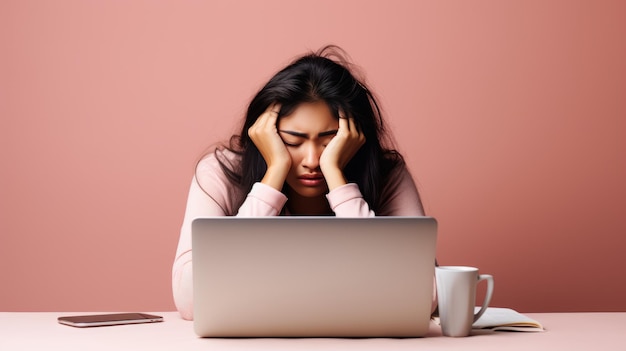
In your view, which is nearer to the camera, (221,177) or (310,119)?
(310,119)

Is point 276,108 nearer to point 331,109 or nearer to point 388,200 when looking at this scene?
point 331,109

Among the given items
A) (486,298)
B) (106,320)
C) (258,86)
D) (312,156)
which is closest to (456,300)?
(486,298)

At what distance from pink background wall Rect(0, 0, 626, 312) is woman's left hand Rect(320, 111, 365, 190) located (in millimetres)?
813

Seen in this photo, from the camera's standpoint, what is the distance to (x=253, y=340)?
1.16 meters

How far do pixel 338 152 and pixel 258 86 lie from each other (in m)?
0.93

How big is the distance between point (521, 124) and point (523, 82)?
156 millimetres

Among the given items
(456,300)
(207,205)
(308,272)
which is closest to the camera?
(308,272)

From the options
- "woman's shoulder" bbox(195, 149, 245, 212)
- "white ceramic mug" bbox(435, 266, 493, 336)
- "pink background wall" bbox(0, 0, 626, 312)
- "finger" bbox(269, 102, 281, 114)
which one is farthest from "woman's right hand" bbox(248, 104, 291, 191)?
"pink background wall" bbox(0, 0, 626, 312)

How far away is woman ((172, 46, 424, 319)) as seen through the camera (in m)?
1.86

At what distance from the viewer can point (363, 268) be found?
114 centimetres

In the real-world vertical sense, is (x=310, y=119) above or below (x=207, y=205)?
above

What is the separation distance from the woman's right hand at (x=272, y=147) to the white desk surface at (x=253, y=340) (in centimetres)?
59

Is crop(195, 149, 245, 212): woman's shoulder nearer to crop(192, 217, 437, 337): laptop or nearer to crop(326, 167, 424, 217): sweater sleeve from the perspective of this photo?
crop(326, 167, 424, 217): sweater sleeve

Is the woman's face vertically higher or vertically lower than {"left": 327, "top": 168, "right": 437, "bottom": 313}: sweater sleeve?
higher
